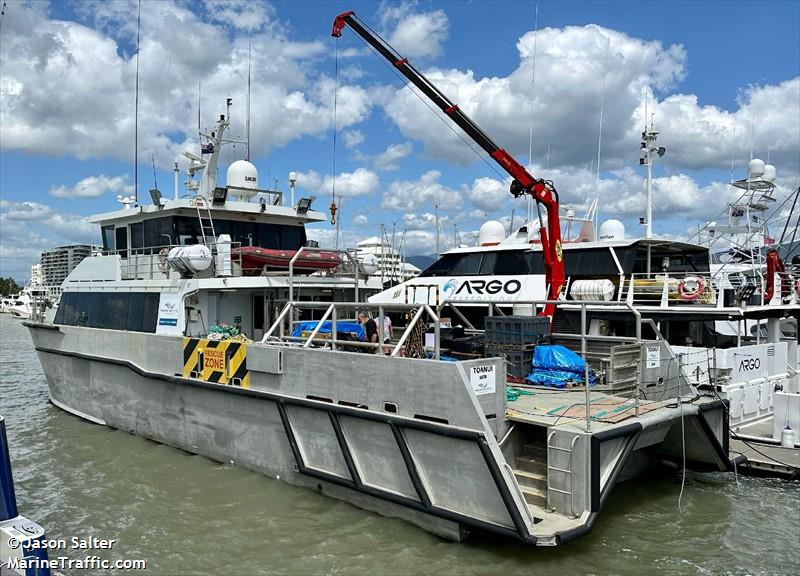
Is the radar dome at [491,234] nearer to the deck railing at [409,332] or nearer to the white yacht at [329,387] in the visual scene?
the white yacht at [329,387]

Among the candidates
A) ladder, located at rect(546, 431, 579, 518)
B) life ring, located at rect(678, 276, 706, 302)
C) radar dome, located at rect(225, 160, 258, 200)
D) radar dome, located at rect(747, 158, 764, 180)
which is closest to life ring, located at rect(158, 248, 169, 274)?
radar dome, located at rect(225, 160, 258, 200)

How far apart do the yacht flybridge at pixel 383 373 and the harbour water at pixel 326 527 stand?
0.33 meters

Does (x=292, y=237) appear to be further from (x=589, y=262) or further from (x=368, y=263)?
(x=589, y=262)

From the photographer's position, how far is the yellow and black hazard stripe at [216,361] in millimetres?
8891

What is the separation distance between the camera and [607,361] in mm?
8273

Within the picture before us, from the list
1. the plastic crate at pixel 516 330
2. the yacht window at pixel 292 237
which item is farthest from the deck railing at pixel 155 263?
the plastic crate at pixel 516 330

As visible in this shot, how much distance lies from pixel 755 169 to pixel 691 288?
9626 mm

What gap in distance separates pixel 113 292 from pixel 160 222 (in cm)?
166

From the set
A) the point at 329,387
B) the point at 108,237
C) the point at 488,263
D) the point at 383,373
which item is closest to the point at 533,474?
the point at 383,373

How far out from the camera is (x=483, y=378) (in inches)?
257

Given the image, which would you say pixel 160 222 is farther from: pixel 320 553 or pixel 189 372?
pixel 320 553

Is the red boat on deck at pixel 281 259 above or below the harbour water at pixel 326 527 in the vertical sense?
above

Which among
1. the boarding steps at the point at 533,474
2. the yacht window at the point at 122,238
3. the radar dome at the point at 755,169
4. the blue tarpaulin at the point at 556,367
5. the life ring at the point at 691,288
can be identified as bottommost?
the boarding steps at the point at 533,474

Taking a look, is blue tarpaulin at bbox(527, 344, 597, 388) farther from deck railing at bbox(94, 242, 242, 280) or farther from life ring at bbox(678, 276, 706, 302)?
deck railing at bbox(94, 242, 242, 280)
